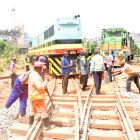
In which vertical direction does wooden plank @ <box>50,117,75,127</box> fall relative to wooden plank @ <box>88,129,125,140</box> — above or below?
above

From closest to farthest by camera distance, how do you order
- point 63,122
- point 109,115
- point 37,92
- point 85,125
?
1. point 37,92
2. point 85,125
3. point 63,122
4. point 109,115

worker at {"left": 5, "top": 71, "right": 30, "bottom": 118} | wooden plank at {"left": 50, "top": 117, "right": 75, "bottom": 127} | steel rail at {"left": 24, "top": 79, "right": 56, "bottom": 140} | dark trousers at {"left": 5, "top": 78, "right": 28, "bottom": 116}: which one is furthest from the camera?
dark trousers at {"left": 5, "top": 78, "right": 28, "bottom": 116}

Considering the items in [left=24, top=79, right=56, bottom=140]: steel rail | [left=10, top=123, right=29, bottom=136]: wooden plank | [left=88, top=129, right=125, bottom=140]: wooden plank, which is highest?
[left=24, top=79, right=56, bottom=140]: steel rail

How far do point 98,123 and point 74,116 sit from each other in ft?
3.21

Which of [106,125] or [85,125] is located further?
[106,125]

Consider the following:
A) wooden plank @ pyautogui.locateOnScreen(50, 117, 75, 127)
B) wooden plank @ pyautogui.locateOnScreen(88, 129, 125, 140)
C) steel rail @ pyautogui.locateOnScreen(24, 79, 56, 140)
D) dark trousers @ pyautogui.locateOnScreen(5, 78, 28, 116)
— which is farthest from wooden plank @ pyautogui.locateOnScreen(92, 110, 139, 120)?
dark trousers @ pyautogui.locateOnScreen(5, 78, 28, 116)

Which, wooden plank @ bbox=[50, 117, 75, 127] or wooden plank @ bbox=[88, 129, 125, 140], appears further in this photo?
wooden plank @ bbox=[50, 117, 75, 127]

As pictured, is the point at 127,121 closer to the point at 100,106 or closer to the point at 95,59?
the point at 100,106

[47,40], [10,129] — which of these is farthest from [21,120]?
[47,40]

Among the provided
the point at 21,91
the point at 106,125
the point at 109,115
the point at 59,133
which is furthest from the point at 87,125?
the point at 21,91

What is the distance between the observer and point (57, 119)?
366 inches

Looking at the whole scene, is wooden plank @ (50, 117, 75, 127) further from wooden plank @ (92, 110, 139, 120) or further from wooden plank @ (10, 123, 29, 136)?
wooden plank @ (92, 110, 139, 120)

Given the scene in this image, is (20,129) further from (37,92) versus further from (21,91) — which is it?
(21,91)

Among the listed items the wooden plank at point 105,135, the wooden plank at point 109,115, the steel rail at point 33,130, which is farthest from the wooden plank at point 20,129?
→ the wooden plank at point 109,115
